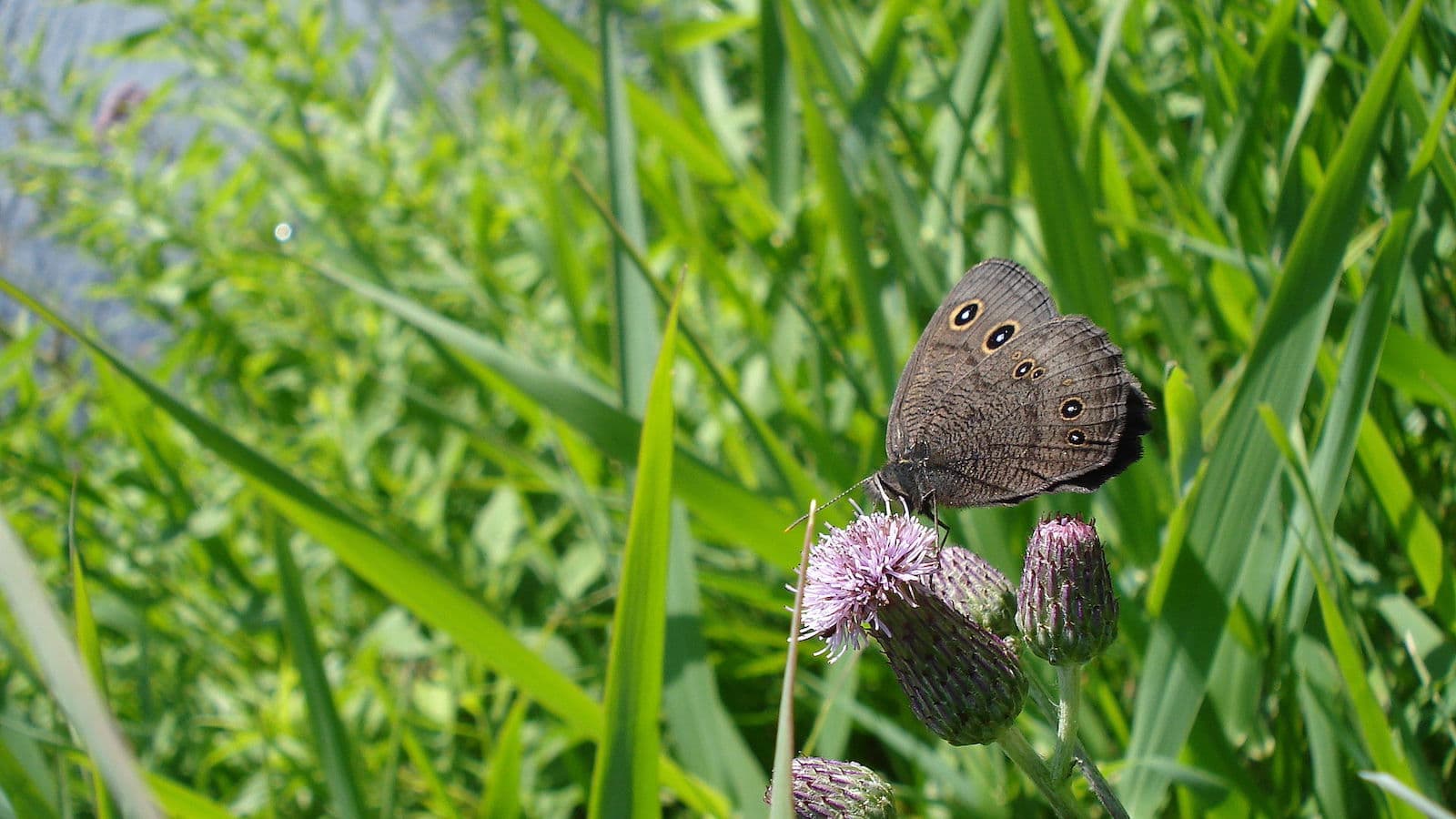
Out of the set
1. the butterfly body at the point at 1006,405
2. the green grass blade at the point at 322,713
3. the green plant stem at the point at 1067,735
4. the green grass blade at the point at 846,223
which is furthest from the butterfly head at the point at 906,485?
the green grass blade at the point at 322,713

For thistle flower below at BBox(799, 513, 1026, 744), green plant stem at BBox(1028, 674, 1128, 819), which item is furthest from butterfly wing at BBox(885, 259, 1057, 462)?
green plant stem at BBox(1028, 674, 1128, 819)

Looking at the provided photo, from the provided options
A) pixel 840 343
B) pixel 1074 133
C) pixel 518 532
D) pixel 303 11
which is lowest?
pixel 518 532

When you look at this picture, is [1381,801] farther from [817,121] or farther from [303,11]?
[303,11]

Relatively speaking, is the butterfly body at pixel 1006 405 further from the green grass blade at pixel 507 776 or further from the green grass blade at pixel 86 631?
the green grass blade at pixel 86 631

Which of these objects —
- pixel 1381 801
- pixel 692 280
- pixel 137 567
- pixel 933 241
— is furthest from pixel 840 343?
pixel 137 567

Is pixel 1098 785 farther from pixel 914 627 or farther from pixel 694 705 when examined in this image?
pixel 694 705

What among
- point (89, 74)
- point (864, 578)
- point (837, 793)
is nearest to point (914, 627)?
A: point (864, 578)
